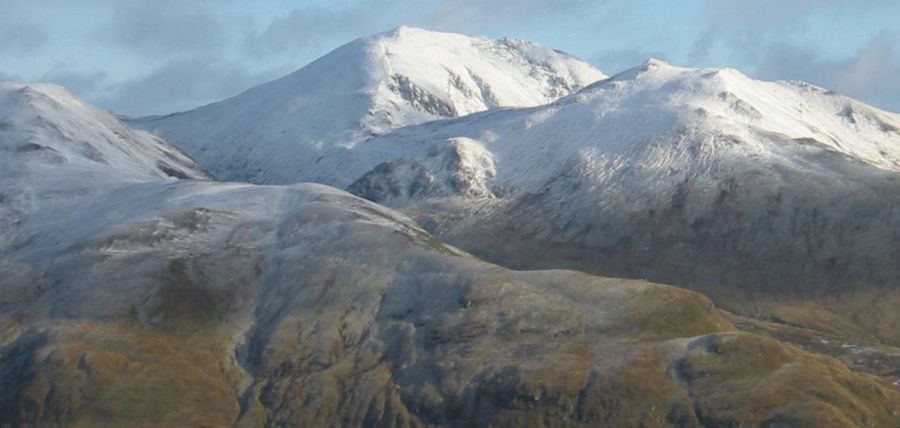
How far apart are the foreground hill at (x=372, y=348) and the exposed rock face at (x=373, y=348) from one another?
0.77 feet

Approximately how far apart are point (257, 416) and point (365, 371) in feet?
40.6

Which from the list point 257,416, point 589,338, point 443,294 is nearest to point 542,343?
point 589,338

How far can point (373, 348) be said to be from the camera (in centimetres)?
17262

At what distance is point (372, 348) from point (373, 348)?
167 millimetres

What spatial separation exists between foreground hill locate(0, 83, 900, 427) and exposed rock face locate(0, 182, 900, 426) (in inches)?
9.3

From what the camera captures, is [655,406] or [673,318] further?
[673,318]

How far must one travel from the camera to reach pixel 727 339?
158375mm

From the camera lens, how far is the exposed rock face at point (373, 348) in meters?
152

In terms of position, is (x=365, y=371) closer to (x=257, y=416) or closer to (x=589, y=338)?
(x=257, y=416)

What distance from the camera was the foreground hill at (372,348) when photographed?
5984 inches

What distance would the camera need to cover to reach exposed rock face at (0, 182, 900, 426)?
152000 mm

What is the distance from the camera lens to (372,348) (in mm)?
172750

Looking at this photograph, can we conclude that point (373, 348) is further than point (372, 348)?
No

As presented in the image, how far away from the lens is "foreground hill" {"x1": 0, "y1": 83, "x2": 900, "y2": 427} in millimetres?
152000
